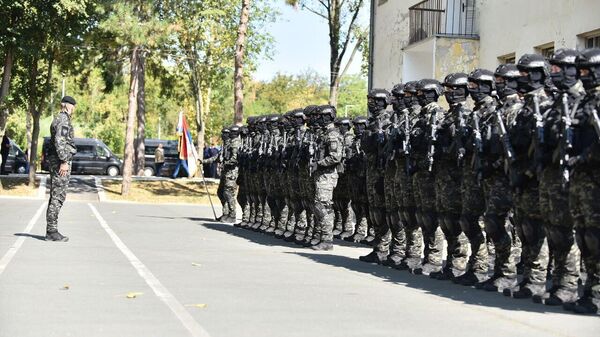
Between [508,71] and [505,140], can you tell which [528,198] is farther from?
[508,71]

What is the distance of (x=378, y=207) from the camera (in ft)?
46.8

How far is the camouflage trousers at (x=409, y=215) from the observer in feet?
42.3

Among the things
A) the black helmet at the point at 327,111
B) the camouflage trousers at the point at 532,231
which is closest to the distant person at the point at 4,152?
the black helmet at the point at 327,111

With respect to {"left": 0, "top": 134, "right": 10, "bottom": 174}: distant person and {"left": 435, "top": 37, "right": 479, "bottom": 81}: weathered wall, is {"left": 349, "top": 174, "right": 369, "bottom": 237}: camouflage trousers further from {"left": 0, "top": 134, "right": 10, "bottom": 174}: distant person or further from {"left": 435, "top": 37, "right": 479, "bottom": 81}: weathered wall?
{"left": 0, "top": 134, "right": 10, "bottom": 174}: distant person

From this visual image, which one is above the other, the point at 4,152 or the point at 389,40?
the point at 389,40

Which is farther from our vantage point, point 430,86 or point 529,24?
point 529,24

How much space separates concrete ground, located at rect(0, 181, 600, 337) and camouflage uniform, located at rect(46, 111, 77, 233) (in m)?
0.61

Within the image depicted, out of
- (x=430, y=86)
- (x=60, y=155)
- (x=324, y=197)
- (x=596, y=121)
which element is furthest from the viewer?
(x=324, y=197)

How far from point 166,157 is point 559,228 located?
4366cm

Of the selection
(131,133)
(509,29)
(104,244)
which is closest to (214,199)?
(131,133)

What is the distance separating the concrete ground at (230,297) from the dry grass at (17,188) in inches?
621

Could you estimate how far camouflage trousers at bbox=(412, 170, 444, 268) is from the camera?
12.3 meters

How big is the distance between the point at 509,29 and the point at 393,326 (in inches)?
652

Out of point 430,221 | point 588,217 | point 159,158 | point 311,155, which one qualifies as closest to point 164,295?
point 430,221
